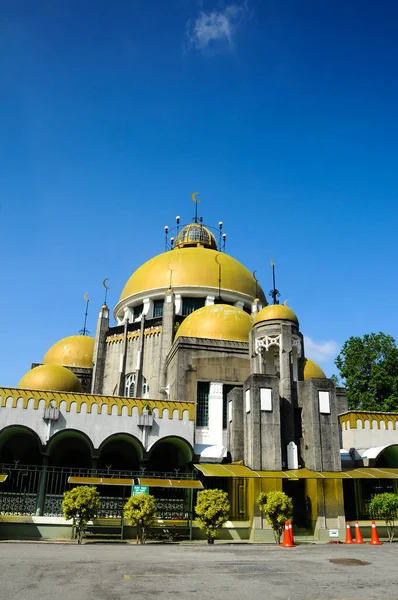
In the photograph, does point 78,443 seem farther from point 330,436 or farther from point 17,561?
point 17,561

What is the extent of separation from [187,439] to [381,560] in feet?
38.1

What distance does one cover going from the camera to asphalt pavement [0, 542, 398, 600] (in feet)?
27.3

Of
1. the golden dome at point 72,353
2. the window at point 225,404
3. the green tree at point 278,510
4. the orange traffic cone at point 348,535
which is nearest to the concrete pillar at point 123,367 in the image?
the golden dome at point 72,353

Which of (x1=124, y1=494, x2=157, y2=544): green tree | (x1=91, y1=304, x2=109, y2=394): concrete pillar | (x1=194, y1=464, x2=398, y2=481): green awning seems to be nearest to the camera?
(x1=124, y1=494, x2=157, y2=544): green tree

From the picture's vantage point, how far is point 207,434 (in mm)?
25625

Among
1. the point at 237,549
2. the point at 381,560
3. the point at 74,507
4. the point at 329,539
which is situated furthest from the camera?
the point at 329,539

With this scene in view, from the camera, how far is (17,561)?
11.5 metres

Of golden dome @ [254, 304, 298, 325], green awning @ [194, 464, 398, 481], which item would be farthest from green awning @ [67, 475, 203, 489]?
golden dome @ [254, 304, 298, 325]

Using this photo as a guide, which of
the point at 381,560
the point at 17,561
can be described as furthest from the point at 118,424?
the point at 381,560

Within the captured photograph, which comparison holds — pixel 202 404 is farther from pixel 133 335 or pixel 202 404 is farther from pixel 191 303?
pixel 191 303

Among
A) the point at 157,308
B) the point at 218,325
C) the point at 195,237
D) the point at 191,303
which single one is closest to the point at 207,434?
the point at 218,325

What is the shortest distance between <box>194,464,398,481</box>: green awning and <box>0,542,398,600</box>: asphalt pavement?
173 inches

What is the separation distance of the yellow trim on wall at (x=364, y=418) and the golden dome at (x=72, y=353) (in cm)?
1846

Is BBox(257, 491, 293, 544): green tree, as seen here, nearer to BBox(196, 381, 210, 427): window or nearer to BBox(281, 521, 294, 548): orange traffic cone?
BBox(281, 521, 294, 548): orange traffic cone
